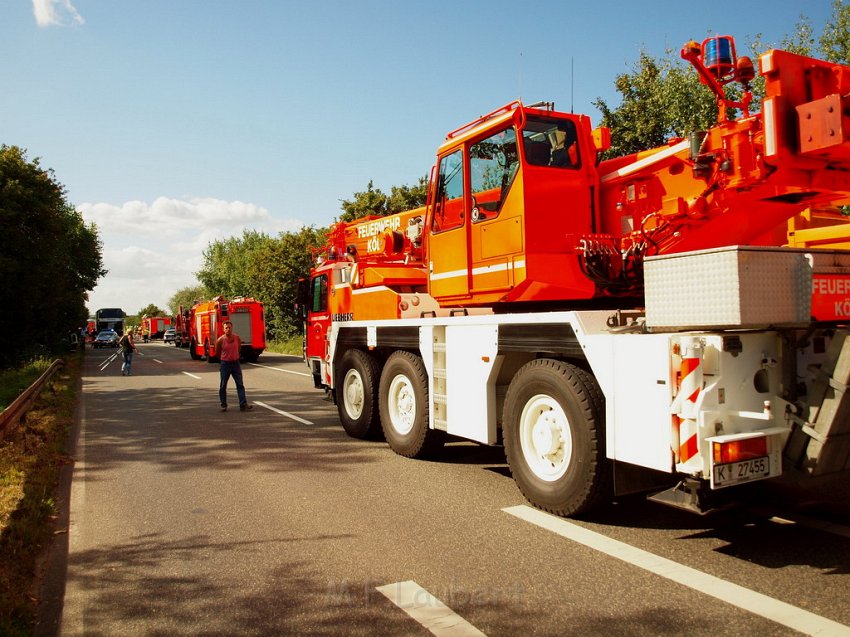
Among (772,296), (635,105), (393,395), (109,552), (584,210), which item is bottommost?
(109,552)

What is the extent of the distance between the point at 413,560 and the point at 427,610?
78cm

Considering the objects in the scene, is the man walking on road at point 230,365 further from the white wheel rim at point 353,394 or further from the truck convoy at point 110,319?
the truck convoy at point 110,319

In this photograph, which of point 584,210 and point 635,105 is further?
point 635,105

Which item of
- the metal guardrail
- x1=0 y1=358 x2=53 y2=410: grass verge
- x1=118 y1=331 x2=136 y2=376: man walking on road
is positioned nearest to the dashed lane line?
the metal guardrail

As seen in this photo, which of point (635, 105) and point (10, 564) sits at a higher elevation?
point (635, 105)

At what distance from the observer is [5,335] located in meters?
25.1

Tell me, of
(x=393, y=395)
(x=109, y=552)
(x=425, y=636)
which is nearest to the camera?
(x=425, y=636)

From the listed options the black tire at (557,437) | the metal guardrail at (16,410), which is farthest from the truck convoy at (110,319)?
the black tire at (557,437)

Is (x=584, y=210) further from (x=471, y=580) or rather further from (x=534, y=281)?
(x=471, y=580)

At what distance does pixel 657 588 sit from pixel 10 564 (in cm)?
415

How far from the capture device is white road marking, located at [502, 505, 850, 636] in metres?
→ 3.36

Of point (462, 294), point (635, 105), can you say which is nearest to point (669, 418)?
point (462, 294)

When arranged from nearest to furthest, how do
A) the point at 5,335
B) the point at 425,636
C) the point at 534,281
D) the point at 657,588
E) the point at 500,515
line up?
the point at 425,636, the point at 657,588, the point at 500,515, the point at 534,281, the point at 5,335

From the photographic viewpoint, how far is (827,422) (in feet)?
13.1
